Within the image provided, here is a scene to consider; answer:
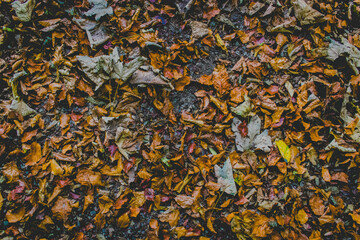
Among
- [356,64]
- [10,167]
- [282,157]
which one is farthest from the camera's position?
[356,64]

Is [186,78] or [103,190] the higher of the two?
[186,78]

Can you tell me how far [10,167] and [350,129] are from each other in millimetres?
2900

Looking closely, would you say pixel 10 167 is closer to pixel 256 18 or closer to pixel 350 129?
pixel 256 18

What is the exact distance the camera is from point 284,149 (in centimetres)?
192

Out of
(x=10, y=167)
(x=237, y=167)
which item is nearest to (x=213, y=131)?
(x=237, y=167)

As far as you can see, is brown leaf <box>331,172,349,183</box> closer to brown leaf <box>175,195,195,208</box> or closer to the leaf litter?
the leaf litter

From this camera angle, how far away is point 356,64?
203 cm

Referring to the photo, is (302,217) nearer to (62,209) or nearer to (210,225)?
(210,225)

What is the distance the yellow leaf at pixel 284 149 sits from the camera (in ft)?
6.24

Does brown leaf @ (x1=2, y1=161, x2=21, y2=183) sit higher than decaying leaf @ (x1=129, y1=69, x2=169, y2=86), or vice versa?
decaying leaf @ (x1=129, y1=69, x2=169, y2=86)

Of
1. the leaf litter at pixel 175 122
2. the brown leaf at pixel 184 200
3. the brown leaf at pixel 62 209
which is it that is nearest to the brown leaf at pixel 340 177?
the leaf litter at pixel 175 122

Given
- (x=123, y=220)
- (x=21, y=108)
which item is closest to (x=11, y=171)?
(x=21, y=108)

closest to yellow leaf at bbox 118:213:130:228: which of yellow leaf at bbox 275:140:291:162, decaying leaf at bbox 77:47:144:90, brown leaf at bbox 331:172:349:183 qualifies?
decaying leaf at bbox 77:47:144:90

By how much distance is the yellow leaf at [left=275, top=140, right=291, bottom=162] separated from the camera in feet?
6.24
